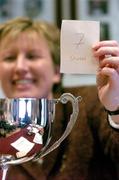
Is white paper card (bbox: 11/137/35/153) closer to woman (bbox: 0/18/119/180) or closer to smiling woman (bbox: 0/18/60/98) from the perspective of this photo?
woman (bbox: 0/18/119/180)

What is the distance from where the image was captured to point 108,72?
0.86 m

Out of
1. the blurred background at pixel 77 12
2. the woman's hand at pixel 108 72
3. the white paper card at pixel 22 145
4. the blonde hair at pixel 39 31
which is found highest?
the blurred background at pixel 77 12

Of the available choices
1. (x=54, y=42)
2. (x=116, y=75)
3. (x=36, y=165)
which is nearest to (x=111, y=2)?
(x=54, y=42)

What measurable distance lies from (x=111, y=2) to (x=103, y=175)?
0.90 meters

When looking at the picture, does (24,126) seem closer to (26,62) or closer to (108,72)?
(108,72)

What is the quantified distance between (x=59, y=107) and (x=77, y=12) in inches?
26.3

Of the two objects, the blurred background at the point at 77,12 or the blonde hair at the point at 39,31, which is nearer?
the blonde hair at the point at 39,31

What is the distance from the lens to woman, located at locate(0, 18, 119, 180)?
1.14m

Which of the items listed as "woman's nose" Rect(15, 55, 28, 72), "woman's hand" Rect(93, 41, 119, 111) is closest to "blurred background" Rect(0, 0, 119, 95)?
"woman's nose" Rect(15, 55, 28, 72)

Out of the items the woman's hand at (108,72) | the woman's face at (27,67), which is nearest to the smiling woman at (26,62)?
the woman's face at (27,67)

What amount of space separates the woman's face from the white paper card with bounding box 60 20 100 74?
442mm

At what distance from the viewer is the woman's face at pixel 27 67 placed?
50.3 inches

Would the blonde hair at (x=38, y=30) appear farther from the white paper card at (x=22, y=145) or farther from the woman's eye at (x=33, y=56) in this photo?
the white paper card at (x=22, y=145)

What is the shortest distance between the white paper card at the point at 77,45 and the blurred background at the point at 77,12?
3.14 ft
